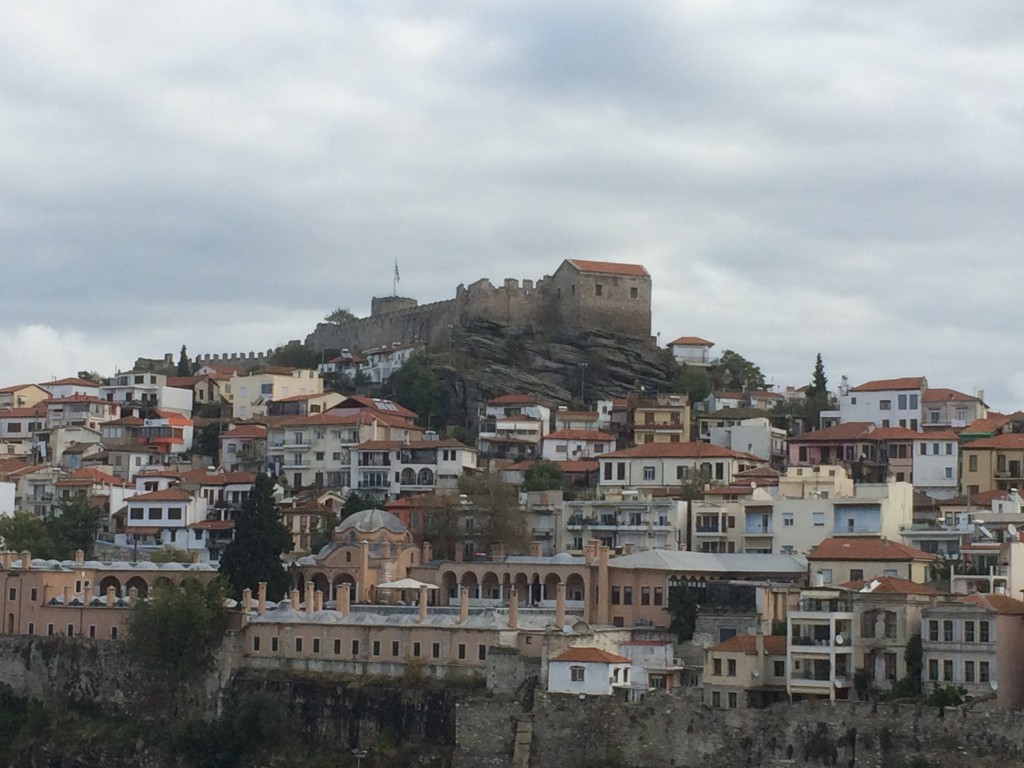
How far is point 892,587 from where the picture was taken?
70.9 metres

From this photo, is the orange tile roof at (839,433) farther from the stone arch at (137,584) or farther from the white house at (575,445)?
the stone arch at (137,584)

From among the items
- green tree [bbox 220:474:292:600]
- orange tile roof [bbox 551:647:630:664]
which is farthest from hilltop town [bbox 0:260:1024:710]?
green tree [bbox 220:474:292:600]

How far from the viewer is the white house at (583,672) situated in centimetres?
7119

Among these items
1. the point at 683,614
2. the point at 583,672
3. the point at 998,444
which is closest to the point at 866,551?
the point at 683,614

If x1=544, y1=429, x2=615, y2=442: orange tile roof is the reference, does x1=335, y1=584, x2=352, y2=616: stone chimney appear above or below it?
below

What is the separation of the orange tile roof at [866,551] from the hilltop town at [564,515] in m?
0.11

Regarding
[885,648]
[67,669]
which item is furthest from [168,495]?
[885,648]

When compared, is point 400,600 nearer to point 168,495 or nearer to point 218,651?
point 218,651

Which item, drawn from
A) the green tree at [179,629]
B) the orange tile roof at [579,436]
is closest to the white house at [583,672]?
the green tree at [179,629]

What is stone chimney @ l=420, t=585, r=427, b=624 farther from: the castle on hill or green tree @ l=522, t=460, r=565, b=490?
the castle on hill

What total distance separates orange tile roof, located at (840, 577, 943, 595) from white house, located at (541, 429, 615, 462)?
3275 centimetres

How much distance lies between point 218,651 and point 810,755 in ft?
81.9

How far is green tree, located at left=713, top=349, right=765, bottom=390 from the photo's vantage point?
124 m

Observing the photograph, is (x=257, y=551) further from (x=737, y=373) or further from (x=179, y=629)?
(x=737, y=373)
